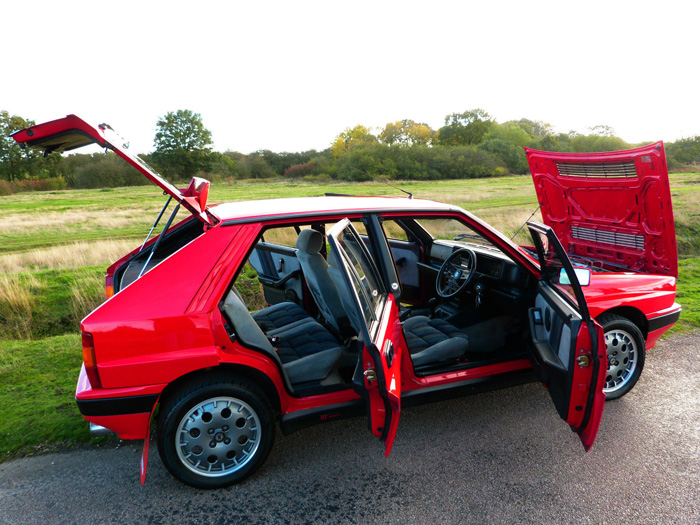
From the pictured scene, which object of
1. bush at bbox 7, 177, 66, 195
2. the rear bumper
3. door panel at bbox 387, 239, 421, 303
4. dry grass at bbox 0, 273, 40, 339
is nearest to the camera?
the rear bumper

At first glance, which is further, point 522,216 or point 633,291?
point 522,216

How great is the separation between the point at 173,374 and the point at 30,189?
185ft

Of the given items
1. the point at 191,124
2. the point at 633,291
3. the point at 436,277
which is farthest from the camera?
the point at 191,124

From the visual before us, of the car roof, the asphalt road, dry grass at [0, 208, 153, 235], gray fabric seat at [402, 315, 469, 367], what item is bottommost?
the asphalt road

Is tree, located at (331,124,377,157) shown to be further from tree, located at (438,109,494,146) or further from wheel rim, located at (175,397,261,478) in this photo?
wheel rim, located at (175,397,261,478)

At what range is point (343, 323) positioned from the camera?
145 inches

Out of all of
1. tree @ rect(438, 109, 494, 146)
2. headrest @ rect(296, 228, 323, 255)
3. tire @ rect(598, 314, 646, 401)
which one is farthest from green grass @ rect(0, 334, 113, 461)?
tree @ rect(438, 109, 494, 146)

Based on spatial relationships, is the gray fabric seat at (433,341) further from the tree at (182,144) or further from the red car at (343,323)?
the tree at (182,144)

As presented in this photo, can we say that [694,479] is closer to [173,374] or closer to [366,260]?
[366,260]

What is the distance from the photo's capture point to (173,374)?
2.64 meters

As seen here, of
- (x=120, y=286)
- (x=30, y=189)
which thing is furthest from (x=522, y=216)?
(x=30, y=189)

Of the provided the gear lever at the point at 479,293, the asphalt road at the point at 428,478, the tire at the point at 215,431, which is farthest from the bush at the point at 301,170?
the tire at the point at 215,431

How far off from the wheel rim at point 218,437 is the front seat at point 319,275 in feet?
3.46

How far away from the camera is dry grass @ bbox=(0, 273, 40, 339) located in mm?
6129
